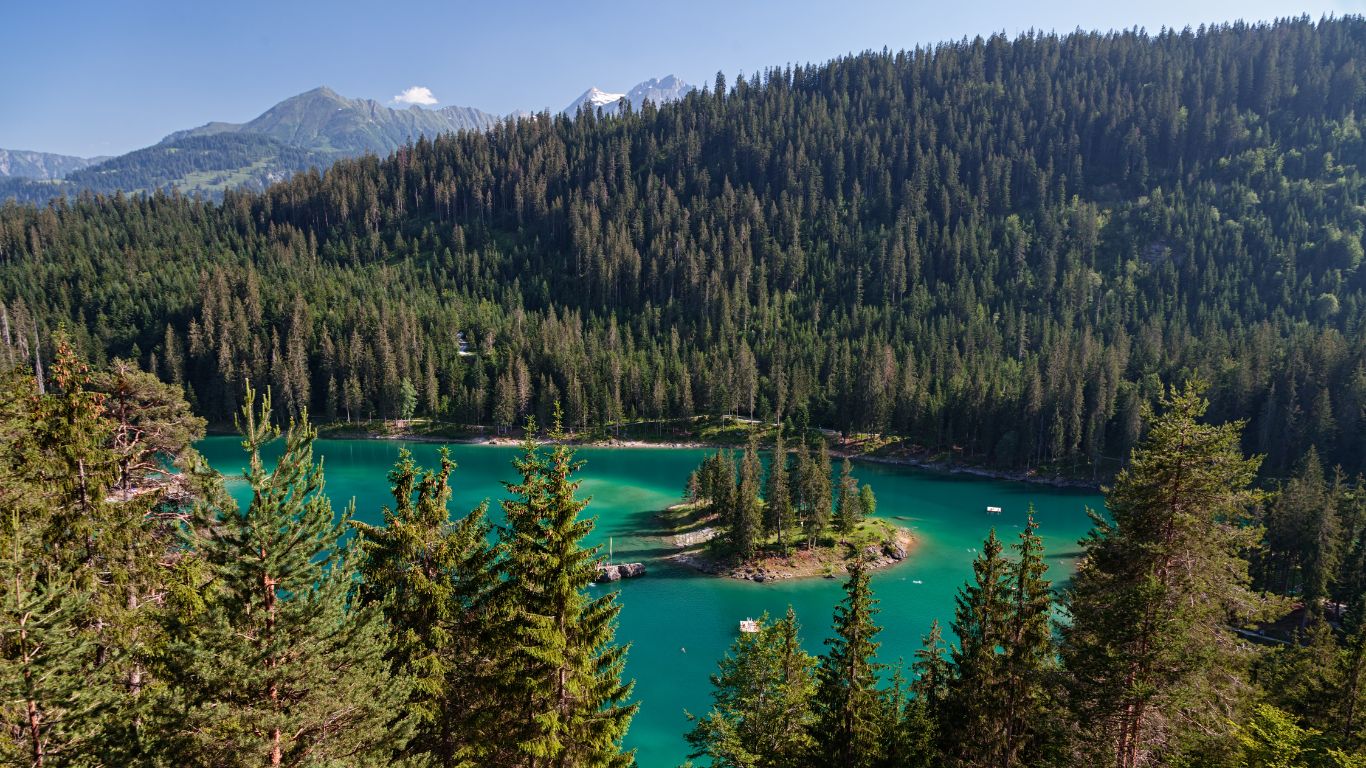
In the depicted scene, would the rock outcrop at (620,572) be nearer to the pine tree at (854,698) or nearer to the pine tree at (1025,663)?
the pine tree at (854,698)

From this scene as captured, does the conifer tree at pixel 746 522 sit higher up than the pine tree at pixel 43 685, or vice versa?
the pine tree at pixel 43 685

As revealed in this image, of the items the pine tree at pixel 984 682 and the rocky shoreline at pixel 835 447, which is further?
the rocky shoreline at pixel 835 447

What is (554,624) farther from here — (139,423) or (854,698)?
(139,423)

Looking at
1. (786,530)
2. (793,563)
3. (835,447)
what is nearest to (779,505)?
(786,530)

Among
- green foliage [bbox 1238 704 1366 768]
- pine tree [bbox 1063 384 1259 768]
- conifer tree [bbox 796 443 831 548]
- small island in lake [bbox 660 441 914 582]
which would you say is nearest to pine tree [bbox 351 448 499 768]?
pine tree [bbox 1063 384 1259 768]

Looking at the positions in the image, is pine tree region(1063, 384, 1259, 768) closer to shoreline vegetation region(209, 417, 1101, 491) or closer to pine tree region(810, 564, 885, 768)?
pine tree region(810, 564, 885, 768)

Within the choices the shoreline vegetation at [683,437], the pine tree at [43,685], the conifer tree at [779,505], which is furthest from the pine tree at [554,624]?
the shoreline vegetation at [683,437]

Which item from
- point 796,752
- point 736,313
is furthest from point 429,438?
point 796,752
